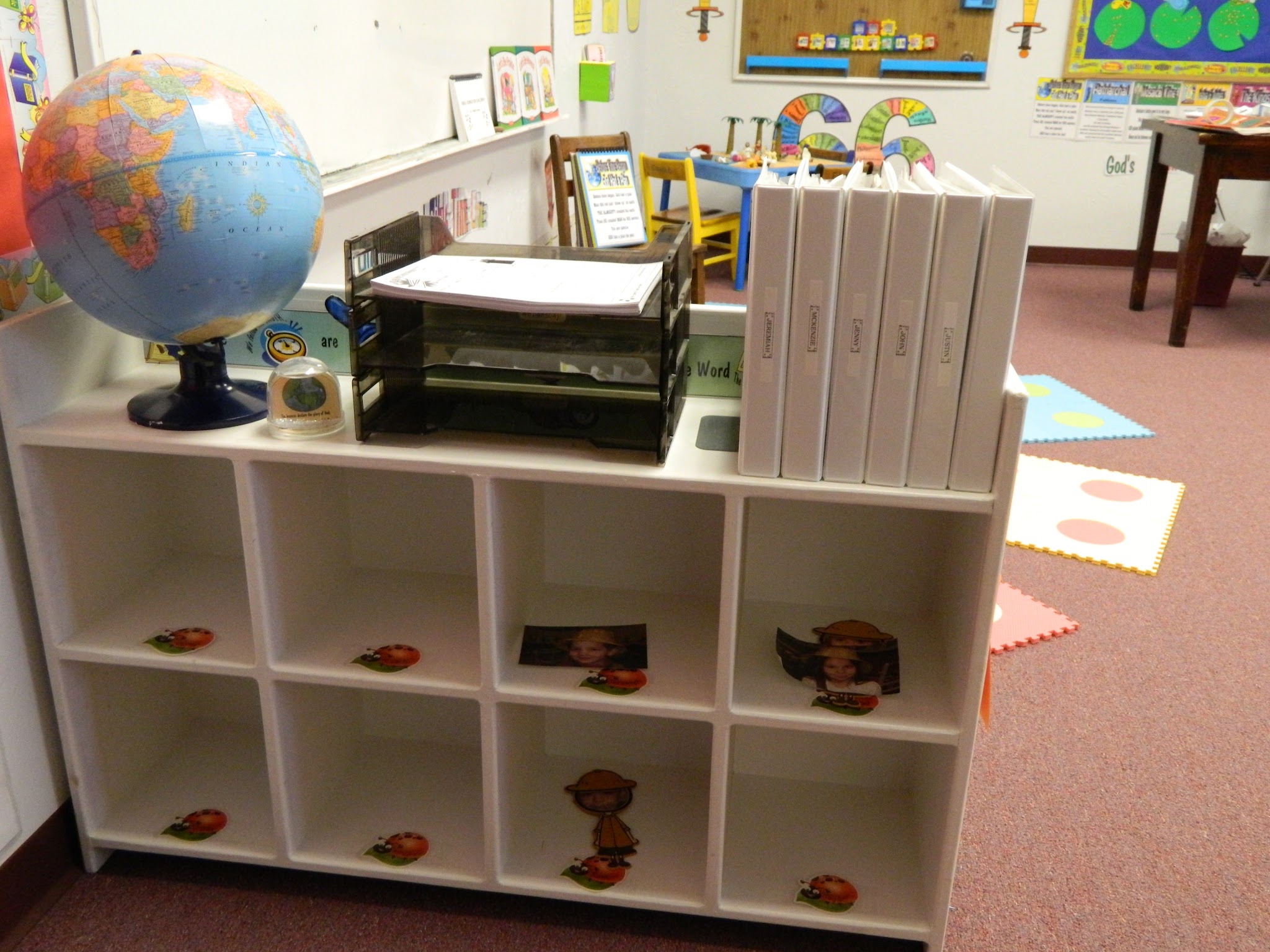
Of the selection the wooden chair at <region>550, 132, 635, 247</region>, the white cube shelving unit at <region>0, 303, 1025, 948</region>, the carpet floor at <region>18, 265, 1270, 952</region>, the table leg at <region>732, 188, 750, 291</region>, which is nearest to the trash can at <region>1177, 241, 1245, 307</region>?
the table leg at <region>732, 188, 750, 291</region>

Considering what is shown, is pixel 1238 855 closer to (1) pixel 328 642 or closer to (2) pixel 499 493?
(2) pixel 499 493

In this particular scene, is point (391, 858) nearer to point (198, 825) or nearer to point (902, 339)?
point (198, 825)

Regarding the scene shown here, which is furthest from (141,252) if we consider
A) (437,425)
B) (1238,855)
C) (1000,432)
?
(1238,855)

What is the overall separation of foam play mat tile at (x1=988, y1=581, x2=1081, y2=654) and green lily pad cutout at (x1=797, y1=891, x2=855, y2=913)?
0.89m

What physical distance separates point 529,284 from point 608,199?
9.50 ft

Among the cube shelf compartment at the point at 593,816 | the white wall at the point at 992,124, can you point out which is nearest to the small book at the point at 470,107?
the cube shelf compartment at the point at 593,816

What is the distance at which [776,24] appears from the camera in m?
5.77

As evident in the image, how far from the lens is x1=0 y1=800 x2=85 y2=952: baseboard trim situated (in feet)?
4.76

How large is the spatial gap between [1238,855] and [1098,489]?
149 centimetres

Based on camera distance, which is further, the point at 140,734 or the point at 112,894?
the point at 140,734

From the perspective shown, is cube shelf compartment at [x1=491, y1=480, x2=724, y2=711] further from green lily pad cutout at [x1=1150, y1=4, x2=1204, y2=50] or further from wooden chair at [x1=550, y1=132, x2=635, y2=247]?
green lily pad cutout at [x1=1150, y1=4, x2=1204, y2=50]

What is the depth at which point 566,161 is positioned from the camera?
406 centimetres

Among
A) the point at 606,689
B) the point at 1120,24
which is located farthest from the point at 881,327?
the point at 1120,24

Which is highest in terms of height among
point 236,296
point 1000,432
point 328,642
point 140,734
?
point 236,296
